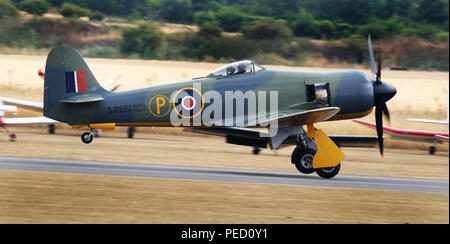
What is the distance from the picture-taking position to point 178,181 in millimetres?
12578

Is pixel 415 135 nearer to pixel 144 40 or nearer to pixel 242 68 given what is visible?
pixel 242 68

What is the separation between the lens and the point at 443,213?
29.2ft

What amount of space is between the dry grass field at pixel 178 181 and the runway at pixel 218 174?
647 millimetres

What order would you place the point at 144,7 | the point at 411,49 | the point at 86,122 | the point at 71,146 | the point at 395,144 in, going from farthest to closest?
the point at 144,7
the point at 411,49
the point at 395,144
the point at 71,146
the point at 86,122

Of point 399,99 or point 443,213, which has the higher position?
point 399,99

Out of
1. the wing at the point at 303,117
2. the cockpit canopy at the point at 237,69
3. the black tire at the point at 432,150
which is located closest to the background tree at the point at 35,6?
the cockpit canopy at the point at 237,69

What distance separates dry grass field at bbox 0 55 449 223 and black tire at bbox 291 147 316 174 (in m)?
1.33

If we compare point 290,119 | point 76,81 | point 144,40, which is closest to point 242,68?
point 290,119

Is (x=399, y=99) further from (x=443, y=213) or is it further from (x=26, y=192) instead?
(x=26, y=192)

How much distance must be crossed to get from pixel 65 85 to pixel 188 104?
3019mm

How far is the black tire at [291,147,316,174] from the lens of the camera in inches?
519

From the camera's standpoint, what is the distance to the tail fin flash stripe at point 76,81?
1295 cm

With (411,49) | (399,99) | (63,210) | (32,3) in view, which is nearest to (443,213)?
(63,210)
